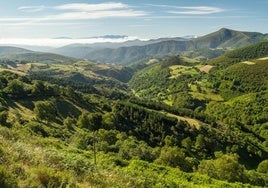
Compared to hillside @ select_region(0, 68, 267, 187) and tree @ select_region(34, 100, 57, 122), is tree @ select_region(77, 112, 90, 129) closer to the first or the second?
hillside @ select_region(0, 68, 267, 187)

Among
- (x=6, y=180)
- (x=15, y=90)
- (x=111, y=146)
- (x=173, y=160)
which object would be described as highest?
(x=6, y=180)

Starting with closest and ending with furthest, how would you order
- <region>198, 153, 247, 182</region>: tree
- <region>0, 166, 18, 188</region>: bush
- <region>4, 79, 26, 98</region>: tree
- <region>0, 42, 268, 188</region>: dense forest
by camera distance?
<region>0, 166, 18, 188</region>: bush
<region>0, 42, 268, 188</region>: dense forest
<region>198, 153, 247, 182</region>: tree
<region>4, 79, 26, 98</region>: tree

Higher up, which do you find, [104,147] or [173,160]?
[104,147]

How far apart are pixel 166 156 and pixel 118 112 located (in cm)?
8735

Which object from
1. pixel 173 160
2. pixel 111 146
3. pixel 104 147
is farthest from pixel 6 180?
pixel 111 146

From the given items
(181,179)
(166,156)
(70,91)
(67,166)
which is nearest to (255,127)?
(70,91)

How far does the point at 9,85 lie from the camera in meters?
139

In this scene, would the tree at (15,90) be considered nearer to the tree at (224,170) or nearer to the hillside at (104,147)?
the hillside at (104,147)

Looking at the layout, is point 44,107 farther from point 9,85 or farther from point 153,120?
point 153,120

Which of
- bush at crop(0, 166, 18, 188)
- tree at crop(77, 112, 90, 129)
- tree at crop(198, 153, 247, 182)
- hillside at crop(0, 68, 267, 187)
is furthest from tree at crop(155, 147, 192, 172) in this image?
tree at crop(77, 112, 90, 129)

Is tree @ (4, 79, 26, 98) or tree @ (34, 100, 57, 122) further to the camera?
tree @ (4, 79, 26, 98)

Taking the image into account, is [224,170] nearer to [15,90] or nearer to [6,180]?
[6,180]

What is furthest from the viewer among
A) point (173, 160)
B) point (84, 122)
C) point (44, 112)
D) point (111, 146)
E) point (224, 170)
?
point (84, 122)

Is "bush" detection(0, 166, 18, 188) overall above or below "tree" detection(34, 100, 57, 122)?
above
